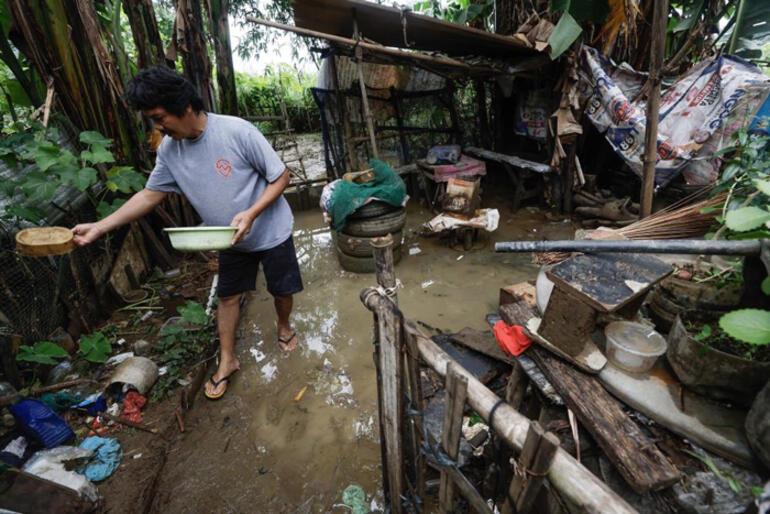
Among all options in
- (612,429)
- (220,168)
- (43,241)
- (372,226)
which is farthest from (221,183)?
(612,429)

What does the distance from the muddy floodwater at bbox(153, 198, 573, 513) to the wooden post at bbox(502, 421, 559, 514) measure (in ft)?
4.67

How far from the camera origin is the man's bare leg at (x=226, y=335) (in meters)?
2.87

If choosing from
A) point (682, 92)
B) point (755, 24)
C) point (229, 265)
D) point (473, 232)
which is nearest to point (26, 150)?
point (229, 265)

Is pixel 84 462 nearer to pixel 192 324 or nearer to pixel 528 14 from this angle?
pixel 192 324

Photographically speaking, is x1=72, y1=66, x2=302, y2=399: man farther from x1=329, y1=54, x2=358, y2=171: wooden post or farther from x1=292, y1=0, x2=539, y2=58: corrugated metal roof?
x1=329, y1=54, x2=358, y2=171: wooden post

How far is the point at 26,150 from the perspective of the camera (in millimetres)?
2604

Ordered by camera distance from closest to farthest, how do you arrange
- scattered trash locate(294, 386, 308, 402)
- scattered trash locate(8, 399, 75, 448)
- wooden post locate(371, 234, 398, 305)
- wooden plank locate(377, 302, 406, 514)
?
wooden plank locate(377, 302, 406, 514) < wooden post locate(371, 234, 398, 305) < scattered trash locate(8, 399, 75, 448) < scattered trash locate(294, 386, 308, 402)

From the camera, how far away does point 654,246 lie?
1424 mm

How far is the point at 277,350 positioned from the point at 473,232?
10.8ft

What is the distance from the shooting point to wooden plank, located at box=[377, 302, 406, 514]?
4.47ft

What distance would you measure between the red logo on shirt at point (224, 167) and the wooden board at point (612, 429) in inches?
86.9

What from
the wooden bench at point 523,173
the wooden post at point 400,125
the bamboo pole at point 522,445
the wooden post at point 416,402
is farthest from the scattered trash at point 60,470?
the wooden post at point 400,125

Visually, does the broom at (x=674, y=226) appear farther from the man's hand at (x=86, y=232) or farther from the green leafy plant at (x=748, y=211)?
the man's hand at (x=86, y=232)

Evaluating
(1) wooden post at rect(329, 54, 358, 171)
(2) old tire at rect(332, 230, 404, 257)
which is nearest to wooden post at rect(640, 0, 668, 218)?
(2) old tire at rect(332, 230, 404, 257)
